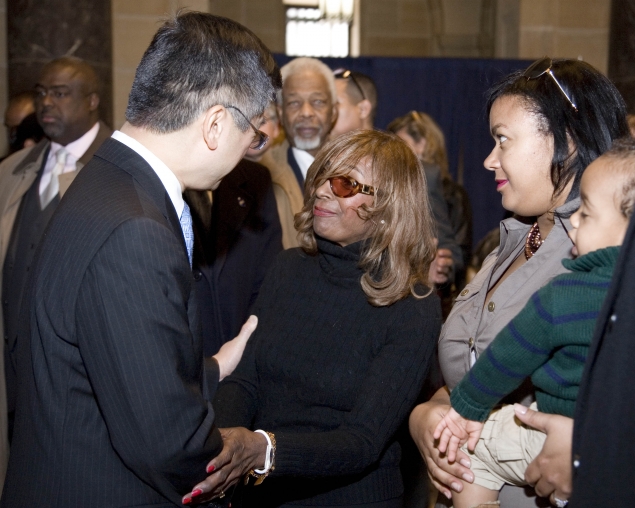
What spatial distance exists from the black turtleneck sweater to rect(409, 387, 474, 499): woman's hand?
0.10 meters

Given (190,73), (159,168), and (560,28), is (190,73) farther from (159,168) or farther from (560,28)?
(560,28)

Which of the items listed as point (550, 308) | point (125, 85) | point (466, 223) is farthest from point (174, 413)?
point (125, 85)

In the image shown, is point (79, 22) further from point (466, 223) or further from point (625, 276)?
point (625, 276)

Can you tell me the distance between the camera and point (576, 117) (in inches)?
86.2

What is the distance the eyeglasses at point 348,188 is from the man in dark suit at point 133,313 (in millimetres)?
806

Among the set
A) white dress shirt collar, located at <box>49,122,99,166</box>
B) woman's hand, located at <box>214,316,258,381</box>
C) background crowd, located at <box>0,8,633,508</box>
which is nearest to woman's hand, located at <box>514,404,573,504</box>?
background crowd, located at <box>0,8,633,508</box>

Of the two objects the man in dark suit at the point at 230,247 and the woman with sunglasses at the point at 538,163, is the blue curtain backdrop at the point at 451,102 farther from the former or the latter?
the woman with sunglasses at the point at 538,163

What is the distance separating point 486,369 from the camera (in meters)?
1.97

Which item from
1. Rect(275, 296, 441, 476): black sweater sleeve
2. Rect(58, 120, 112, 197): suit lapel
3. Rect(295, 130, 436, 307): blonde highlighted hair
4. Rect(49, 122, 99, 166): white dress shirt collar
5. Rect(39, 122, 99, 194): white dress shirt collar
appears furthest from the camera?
Rect(49, 122, 99, 166): white dress shirt collar

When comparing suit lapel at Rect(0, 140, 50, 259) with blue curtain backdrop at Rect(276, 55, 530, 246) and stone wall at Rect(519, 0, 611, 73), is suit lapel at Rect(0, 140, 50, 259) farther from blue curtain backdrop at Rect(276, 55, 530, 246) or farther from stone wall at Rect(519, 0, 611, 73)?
stone wall at Rect(519, 0, 611, 73)

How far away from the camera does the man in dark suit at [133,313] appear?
1736mm

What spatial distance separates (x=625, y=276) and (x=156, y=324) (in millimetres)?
1000

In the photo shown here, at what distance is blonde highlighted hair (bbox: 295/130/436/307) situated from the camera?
2.71 metres

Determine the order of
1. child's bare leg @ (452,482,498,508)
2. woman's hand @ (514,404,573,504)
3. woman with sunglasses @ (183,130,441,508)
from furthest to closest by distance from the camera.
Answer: woman with sunglasses @ (183,130,441,508), child's bare leg @ (452,482,498,508), woman's hand @ (514,404,573,504)
